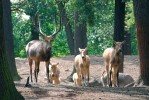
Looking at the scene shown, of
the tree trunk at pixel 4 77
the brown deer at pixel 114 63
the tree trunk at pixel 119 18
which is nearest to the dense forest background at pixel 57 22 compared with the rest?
the tree trunk at pixel 119 18

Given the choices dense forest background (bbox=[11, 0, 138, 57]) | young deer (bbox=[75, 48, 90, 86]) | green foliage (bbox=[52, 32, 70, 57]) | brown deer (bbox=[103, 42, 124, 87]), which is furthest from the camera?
green foliage (bbox=[52, 32, 70, 57])

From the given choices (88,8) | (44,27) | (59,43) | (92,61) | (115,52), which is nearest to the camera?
(115,52)

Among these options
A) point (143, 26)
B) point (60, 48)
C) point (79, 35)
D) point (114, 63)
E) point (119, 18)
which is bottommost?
point (60, 48)

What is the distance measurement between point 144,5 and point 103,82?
5455mm

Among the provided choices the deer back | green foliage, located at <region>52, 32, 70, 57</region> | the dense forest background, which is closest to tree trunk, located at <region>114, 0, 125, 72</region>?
the deer back

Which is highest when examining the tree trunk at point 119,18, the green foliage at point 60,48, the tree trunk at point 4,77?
the tree trunk at point 119,18

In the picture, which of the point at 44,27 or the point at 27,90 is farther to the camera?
the point at 44,27

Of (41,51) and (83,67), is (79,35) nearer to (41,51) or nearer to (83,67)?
(83,67)

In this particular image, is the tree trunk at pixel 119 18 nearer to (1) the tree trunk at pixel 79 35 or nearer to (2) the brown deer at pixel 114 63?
(2) the brown deer at pixel 114 63

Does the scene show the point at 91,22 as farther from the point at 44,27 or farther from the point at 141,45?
the point at 44,27

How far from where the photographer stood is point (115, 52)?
57.1 ft

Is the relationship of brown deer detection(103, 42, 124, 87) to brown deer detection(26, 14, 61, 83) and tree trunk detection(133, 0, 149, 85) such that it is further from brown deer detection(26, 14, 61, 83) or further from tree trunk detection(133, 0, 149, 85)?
brown deer detection(26, 14, 61, 83)

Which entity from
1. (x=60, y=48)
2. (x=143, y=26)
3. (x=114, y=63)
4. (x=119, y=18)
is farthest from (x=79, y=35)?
(x=60, y=48)

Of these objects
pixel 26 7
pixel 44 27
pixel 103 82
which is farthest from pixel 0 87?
pixel 44 27
